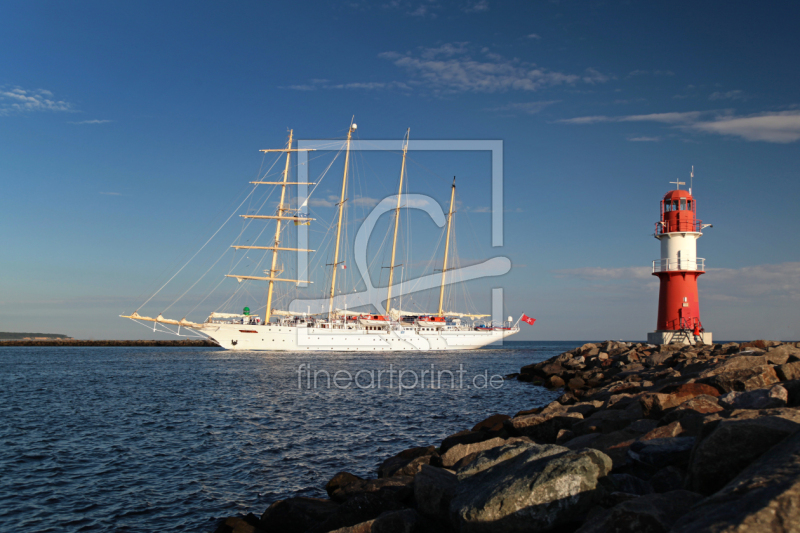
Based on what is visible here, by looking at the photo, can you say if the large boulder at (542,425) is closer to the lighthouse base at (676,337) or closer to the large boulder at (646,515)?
the large boulder at (646,515)

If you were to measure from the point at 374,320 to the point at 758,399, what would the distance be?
2358 inches

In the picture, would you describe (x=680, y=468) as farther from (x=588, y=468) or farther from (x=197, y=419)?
(x=197, y=419)

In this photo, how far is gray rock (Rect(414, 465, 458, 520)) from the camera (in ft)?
21.3

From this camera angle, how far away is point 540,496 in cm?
509

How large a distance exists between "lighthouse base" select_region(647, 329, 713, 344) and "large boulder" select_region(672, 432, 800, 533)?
1066 inches

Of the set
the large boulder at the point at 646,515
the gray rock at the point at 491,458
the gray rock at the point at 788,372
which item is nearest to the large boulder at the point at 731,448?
the large boulder at the point at 646,515

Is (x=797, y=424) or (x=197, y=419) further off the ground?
(x=797, y=424)

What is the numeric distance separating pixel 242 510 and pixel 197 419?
30.7 feet

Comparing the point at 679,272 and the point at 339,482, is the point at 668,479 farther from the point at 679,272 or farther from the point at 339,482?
the point at 679,272

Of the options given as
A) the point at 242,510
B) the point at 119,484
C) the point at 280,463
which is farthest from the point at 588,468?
the point at 119,484

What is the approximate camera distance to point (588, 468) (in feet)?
17.2

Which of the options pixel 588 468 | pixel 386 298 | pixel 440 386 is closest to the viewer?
pixel 588 468

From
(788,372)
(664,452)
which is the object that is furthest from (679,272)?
(664,452)

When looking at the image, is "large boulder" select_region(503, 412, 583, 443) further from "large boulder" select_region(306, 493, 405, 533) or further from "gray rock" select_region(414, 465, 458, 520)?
"large boulder" select_region(306, 493, 405, 533)
